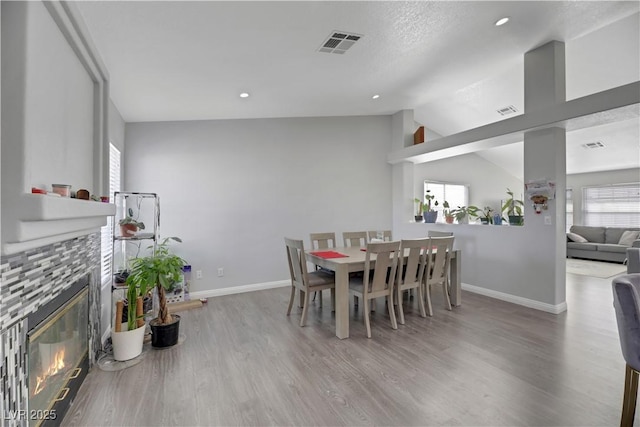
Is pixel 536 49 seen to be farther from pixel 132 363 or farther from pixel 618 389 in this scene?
pixel 132 363

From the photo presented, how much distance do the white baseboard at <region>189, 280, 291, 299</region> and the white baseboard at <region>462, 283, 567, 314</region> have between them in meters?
2.85

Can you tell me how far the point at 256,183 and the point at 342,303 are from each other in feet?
8.43

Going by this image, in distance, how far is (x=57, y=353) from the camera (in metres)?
1.81

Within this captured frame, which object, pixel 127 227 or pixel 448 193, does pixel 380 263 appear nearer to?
pixel 127 227

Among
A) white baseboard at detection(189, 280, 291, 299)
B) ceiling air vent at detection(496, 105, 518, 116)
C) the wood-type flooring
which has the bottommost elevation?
the wood-type flooring

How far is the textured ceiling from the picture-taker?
2.37 metres

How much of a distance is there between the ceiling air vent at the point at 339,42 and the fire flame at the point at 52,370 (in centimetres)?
309

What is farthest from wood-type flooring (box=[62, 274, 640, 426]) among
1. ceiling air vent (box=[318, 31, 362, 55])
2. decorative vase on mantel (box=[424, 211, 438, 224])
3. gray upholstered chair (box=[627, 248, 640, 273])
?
ceiling air vent (box=[318, 31, 362, 55])

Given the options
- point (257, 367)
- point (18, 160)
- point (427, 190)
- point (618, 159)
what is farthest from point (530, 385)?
point (618, 159)

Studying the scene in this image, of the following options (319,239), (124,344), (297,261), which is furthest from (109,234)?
(319,239)

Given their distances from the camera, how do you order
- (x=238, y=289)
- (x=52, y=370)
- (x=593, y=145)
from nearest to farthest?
(x=52, y=370) → (x=238, y=289) → (x=593, y=145)

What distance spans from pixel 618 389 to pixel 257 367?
99.4 inches

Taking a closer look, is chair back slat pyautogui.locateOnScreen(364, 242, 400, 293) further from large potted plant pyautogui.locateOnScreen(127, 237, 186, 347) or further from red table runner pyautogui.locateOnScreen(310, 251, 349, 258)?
large potted plant pyautogui.locateOnScreen(127, 237, 186, 347)

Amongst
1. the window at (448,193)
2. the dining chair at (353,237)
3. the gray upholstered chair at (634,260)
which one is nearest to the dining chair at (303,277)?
the dining chair at (353,237)
